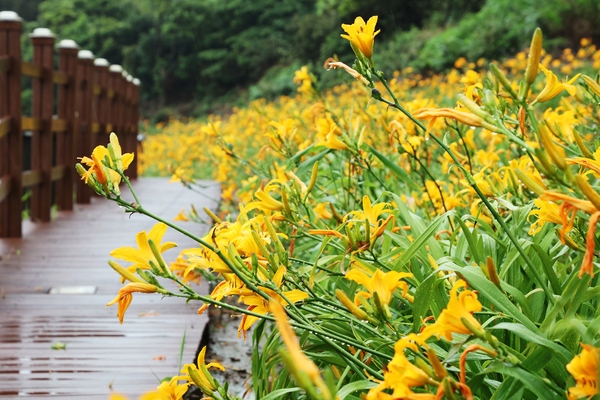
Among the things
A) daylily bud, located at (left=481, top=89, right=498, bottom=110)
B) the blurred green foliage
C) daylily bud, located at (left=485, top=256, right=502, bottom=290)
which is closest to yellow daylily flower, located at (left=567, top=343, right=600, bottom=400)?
daylily bud, located at (left=485, top=256, right=502, bottom=290)

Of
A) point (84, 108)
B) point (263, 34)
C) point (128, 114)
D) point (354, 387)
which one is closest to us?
point (354, 387)

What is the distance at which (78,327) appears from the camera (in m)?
2.42

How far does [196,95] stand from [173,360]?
2475 centimetres

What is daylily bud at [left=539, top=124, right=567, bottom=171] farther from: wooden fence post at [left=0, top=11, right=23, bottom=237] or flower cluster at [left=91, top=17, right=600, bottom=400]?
wooden fence post at [left=0, top=11, right=23, bottom=237]

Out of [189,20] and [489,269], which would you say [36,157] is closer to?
[489,269]

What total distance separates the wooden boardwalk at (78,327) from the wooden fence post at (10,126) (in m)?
0.16

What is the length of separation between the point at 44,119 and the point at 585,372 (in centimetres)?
442

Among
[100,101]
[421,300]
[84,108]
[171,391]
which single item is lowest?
[100,101]

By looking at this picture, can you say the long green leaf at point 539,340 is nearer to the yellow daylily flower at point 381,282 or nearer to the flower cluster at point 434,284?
the flower cluster at point 434,284

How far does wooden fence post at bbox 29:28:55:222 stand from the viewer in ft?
15.1

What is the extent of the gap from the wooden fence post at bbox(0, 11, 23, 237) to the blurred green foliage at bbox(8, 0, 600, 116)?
8.84 m

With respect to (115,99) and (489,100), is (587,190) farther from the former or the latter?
(115,99)

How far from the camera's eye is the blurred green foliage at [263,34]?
12117 millimetres

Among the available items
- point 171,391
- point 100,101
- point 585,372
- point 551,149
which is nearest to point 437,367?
point 585,372
